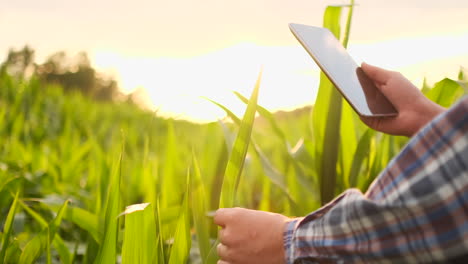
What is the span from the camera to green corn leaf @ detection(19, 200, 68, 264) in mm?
1056

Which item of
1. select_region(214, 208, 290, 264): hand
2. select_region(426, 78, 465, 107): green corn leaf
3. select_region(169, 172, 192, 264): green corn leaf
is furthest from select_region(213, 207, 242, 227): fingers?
select_region(426, 78, 465, 107): green corn leaf

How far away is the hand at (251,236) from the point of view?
80 centimetres

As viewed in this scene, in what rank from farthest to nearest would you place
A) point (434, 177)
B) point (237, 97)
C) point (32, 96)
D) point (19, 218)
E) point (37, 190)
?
point (32, 96) < point (37, 190) < point (19, 218) < point (237, 97) < point (434, 177)

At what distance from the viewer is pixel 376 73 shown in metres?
0.94

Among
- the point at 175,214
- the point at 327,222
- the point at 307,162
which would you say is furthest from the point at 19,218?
the point at 327,222

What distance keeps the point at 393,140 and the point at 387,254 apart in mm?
806

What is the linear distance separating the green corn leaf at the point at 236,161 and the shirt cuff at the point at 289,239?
0.18 m

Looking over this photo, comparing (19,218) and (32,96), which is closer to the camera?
(19,218)

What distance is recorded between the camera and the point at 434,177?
2.07ft

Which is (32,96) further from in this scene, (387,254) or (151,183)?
(387,254)

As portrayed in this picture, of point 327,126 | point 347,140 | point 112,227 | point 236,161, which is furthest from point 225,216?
point 347,140

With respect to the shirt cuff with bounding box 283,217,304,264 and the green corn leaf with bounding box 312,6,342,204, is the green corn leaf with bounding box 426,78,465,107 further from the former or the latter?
the shirt cuff with bounding box 283,217,304,264

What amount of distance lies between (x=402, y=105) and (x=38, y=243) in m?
0.73

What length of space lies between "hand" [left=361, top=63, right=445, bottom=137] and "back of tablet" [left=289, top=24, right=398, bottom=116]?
0.01 m
